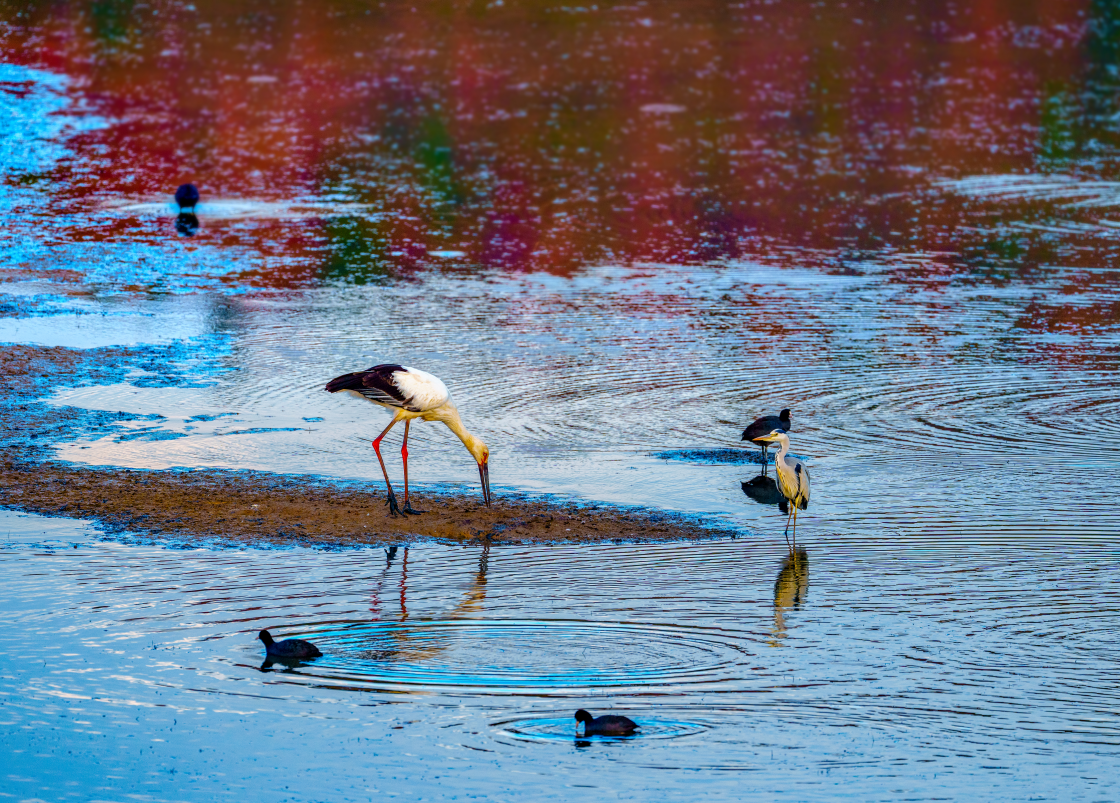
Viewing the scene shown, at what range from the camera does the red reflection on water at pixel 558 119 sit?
27.1 m

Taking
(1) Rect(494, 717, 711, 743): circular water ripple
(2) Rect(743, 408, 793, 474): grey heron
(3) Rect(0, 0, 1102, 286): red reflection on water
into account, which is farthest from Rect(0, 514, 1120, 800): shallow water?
(3) Rect(0, 0, 1102, 286): red reflection on water

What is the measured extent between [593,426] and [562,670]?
643 centimetres

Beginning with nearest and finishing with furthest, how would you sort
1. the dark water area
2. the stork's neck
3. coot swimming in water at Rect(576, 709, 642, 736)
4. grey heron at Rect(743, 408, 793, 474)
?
coot swimming in water at Rect(576, 709, 642, 736) → the dark water area → the stork's neck → grey heron at Rect(743, 408, 793, 474)

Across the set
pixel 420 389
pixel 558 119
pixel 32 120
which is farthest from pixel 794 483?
pixel 32 120

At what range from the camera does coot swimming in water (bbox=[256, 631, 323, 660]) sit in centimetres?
947

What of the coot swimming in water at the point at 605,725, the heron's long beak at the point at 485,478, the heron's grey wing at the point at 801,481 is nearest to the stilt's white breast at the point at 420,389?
the heron's long beak at the point at 485,478

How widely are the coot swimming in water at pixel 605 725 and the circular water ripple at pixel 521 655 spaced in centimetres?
76

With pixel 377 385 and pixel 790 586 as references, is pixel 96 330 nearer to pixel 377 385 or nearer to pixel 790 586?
pixel 377 385

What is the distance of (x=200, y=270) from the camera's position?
76.0ft

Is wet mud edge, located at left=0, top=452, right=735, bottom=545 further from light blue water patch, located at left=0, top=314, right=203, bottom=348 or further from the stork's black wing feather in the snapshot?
light blue water patch, located at left=0, top=314, right=203, bottom=348

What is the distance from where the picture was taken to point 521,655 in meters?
9.75

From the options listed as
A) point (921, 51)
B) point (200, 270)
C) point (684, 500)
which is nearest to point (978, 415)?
point (684, 500)

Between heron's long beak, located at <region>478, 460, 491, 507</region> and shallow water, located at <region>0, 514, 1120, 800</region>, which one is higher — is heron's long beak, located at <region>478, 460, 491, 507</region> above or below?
above

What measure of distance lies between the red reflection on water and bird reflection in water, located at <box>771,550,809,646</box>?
1309cm
